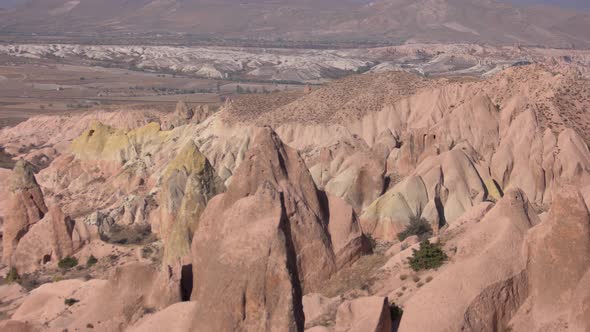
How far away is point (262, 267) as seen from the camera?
16062 mm

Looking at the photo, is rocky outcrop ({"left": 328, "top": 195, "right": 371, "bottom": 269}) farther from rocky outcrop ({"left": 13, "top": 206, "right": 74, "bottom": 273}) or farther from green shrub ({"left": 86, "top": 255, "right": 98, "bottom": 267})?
rocky outcrop ({"left": 13, "top": 206, "right": 74, "bottom": 273})

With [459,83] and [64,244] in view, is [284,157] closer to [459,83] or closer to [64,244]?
[64,244]

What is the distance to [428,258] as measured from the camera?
20.5 m

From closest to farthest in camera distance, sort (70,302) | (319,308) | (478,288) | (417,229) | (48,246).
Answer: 1. (478,288)
2. (319,308)
3. (70,302)
4. (417,229)
5. (48,246)

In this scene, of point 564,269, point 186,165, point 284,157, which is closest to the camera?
point 564,269

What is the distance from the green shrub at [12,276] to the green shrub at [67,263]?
210 centimetres

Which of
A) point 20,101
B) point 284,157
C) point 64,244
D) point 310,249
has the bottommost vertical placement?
point 20,101

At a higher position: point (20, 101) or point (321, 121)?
point (321, 121)

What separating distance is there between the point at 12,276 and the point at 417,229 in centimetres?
2004

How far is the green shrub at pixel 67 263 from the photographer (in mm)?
39125

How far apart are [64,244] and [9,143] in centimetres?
6626

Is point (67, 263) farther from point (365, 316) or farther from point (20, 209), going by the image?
point (365, 316)

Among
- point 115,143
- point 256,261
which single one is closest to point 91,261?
point 256,261

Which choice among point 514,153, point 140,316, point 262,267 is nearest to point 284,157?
point 140,316
